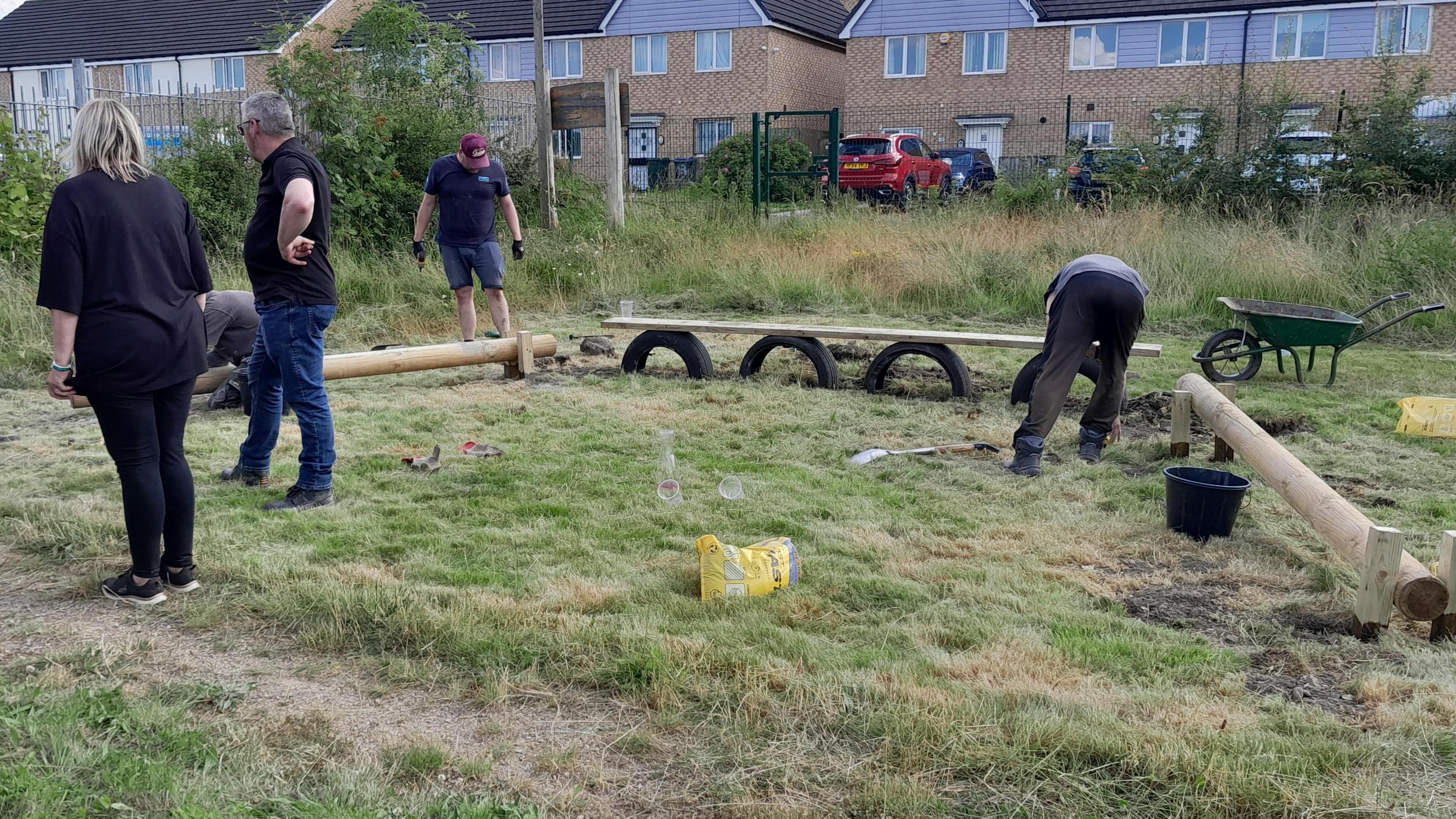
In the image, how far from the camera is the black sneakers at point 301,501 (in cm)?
546

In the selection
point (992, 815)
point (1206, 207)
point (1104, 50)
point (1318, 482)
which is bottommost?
point (992, 815)

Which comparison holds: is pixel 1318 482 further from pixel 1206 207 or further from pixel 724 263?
pixel 1206 207

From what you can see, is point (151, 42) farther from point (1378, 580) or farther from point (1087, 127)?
point (1378, 580)

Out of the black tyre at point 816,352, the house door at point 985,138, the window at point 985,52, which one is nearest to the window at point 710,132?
the house door at point 985,138

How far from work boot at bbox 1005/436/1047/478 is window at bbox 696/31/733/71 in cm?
3201

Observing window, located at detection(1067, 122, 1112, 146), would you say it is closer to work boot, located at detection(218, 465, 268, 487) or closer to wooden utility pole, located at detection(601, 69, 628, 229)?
wooden utility pole, located at detection(601, 69, 628, 229)

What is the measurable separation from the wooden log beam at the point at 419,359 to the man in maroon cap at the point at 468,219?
20.0 inches

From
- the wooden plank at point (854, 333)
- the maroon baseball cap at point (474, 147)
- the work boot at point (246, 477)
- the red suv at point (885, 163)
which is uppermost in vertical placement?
the red suv at point (885, 163)

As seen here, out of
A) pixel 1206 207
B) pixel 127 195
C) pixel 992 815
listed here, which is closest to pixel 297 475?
pixel 127 195

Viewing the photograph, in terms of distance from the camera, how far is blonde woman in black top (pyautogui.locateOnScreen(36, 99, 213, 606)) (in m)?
3.99

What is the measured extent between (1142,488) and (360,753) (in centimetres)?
426

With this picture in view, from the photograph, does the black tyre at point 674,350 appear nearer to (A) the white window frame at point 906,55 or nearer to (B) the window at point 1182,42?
(B) the window at point 1182,42

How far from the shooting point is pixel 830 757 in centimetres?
318

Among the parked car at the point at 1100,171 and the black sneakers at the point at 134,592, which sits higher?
the parked car at the point at 1100,171
